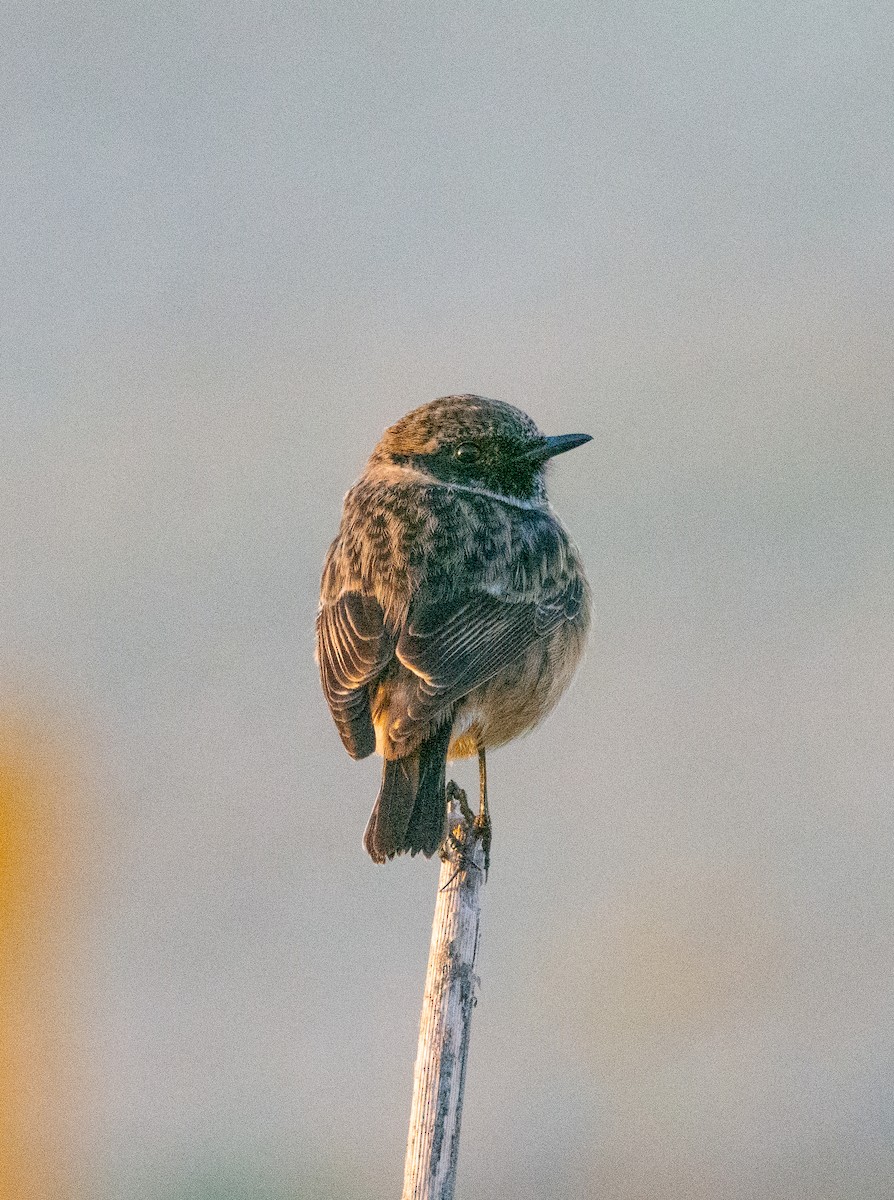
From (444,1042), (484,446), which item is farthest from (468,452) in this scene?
(444,1042)

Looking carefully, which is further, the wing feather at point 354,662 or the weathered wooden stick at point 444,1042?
the wing feather at point 354,662

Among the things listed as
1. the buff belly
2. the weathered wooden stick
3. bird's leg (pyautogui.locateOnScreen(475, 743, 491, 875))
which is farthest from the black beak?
the weathered wooden stick

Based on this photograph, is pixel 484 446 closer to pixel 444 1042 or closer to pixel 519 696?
pixel 519 696

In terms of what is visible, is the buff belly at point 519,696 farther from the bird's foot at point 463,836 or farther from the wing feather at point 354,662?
the wing feather at point 354,662

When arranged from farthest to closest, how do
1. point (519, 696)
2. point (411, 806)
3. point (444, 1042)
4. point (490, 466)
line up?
1. point (490, 466)
2. point (519, 696)
3. point (411, 806)
4. point (444, 1042)

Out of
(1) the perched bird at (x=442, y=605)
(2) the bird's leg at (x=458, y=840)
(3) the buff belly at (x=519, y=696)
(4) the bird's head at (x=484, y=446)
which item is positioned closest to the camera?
(2) the bird's leg at (x=458, y=840)

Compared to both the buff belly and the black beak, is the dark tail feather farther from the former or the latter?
the black beak

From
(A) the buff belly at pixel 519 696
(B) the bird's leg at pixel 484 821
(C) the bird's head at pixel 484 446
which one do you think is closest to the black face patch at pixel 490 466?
(C) the bird's head at pixel 484 446
